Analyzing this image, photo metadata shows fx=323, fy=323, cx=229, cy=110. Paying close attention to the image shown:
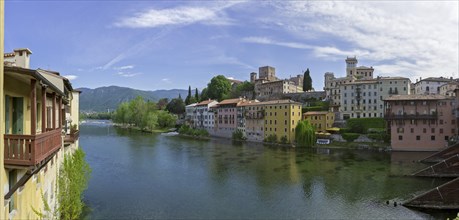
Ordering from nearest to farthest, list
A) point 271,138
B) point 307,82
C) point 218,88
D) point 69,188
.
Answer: point 69,188, point 271,138, point 307,82, point 218,88

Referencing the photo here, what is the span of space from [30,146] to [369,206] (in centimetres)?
2946

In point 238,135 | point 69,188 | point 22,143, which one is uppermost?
point 22,143

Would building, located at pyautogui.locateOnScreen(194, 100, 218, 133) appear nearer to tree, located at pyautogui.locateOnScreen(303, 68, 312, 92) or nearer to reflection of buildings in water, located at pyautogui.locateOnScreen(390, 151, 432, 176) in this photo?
tree, located at pyautogui.locateOnScreen(303, 68, 312, 92)

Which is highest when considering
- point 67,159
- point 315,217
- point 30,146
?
point 30,146

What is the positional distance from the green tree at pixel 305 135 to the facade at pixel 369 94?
18638mm

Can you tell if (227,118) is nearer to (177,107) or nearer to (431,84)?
(177,107)

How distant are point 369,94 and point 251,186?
60990mm

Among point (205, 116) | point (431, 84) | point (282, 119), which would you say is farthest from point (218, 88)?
point (431, 84)

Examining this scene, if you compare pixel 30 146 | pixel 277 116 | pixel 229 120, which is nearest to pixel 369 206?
pixel 30 146

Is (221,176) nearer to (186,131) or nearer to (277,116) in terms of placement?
(277,116)

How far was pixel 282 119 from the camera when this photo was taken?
79812mm

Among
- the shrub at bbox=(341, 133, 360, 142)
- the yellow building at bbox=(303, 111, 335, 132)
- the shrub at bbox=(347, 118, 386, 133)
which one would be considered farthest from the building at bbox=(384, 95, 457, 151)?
the yellow building at bbox=(303, 111, 335, 132)

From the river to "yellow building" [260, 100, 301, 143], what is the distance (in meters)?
19.5

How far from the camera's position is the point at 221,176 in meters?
41.9
